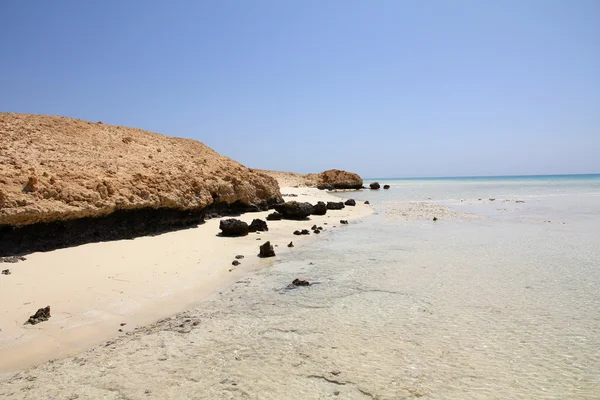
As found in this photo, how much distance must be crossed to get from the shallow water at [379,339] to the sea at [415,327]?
0.02 meters

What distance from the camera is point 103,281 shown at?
6.21 meters

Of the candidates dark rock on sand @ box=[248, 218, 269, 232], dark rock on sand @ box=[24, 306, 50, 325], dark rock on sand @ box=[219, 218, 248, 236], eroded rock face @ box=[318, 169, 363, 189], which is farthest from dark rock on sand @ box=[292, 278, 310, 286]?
eroded rock face @ box=[318, 169, 363, 189]

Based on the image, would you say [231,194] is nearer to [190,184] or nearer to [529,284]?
[190,184]

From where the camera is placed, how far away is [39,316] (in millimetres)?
4715

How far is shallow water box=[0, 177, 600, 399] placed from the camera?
3.37m

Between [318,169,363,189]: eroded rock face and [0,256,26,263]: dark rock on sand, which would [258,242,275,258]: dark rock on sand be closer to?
[0,256,26,263]: dark rock on sand

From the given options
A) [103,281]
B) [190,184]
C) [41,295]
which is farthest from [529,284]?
[190,184]

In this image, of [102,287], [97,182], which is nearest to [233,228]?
[97,182]

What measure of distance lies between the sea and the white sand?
81 cm

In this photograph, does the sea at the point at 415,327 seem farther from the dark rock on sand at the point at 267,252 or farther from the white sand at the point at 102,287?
the white sand at the point at 102,287

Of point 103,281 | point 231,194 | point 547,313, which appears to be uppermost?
point 231,194

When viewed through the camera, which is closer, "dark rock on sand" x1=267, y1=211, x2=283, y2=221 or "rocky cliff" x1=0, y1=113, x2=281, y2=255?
"rocky cliff" x1=0, y1=113, x2=281, y2=255

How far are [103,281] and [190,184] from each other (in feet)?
20.3

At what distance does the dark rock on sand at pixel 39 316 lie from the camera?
A: 183 inches
